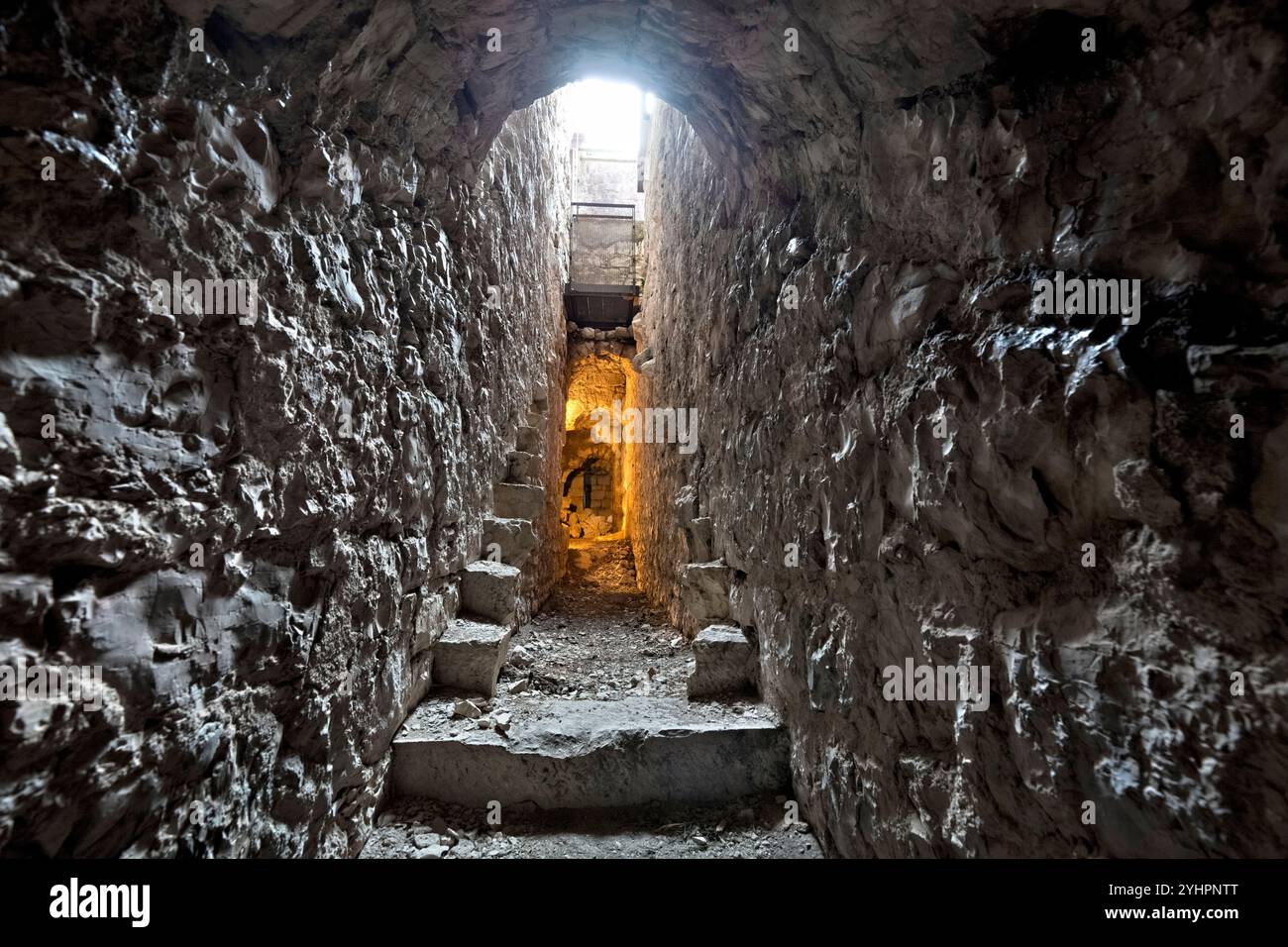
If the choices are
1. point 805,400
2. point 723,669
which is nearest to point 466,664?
point 723,669

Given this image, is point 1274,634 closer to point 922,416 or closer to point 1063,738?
point 1063,738

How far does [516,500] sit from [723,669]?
6.17ft

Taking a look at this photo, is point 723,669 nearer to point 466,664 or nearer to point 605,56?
point 466,664

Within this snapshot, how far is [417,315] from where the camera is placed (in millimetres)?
2119

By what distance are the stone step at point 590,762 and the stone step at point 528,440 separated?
2.23 m

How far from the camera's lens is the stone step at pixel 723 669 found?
8.08 feet

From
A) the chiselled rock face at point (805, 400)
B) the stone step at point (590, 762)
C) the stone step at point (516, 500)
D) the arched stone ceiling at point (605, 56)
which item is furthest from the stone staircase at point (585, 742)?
the arched stone ceiling at point (605, 56)

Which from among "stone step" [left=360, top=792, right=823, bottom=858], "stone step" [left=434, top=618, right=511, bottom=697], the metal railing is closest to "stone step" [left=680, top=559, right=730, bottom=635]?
"stone step" [left=360, top=792, right=823, bottom=858]

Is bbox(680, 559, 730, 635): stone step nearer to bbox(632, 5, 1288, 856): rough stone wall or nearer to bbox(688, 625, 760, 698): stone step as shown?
bbox(688, 625, 760, 698): stone step

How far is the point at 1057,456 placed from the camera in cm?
93

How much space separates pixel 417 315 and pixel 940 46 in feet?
6.18

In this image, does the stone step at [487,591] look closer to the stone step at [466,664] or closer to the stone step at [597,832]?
the stone step at [466,664]

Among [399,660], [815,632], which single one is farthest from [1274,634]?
[399,660]

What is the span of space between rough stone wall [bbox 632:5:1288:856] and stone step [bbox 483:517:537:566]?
213 centimetres
